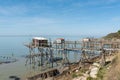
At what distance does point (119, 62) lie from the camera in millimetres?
19875

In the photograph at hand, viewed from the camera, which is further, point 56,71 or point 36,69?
point 36,69

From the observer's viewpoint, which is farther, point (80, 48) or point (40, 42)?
point (40, 42)

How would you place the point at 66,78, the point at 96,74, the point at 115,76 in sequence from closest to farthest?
1. the point at 115,76
2. the point at 96,74
3. the point at 66,78

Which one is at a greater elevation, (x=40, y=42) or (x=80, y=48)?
(x=40, y=42)

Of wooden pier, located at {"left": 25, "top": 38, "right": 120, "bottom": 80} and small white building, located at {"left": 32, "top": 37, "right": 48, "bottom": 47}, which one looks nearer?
wooden pier, located at {"left": 25, "top": 38, "right": 120, "bottom": 80}

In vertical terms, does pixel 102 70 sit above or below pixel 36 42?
below

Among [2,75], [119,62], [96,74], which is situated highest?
[119,62]

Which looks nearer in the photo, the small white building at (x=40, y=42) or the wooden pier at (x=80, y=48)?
the wooden pier at (x=80, y=48)

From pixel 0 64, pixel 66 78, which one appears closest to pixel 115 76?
pixel 66 78

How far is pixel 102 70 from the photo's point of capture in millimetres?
24656

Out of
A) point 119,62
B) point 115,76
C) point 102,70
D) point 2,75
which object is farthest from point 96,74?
point 2,75

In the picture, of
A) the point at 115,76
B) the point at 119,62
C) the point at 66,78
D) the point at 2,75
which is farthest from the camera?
the point at 2,75

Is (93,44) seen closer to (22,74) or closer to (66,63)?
(66,63)

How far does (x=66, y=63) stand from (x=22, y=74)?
9284 millimetres
